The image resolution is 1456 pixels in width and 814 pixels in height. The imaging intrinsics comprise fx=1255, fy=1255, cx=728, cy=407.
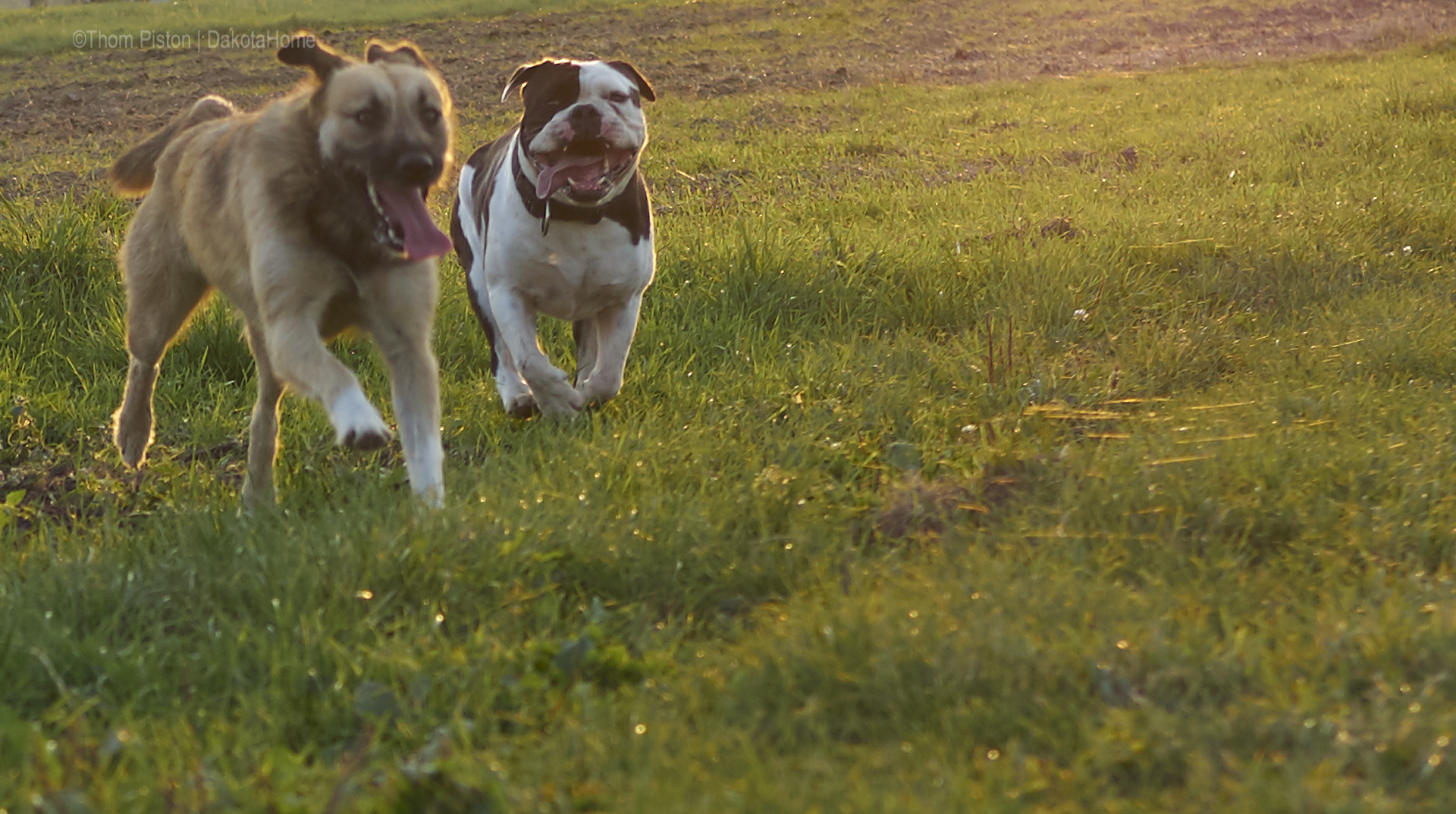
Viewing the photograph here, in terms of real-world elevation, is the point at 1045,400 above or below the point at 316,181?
below

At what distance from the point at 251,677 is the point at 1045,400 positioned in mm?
2843

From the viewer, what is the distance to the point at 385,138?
11.4 ft

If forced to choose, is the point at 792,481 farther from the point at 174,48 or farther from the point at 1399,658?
the point at 174,48

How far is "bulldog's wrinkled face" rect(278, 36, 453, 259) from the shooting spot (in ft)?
11.3

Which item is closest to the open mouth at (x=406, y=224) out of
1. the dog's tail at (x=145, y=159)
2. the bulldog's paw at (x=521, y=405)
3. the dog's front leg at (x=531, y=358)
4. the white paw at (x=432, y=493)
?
the white paw at (x=432, y=493)

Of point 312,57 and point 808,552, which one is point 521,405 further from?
point 808,552

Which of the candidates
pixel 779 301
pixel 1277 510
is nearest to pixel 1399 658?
pixel 1277 510

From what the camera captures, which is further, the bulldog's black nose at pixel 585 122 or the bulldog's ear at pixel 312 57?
the bulldog's black nose at pixel 585 122

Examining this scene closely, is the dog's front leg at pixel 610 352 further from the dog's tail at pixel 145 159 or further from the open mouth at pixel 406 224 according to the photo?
the dog's tail at pixel 145 159

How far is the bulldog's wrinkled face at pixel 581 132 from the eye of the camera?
4574 millimetres

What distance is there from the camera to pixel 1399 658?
2.51 m

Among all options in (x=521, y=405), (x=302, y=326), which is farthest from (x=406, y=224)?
(x=521, y=405)

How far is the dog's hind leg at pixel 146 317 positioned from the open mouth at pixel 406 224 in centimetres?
105

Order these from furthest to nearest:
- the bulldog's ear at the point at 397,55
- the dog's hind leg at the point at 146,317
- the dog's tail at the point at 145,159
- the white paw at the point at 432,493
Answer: the dog's tail at the point at 145,159
the dog's hind leg at the point at 146,317
the bulldog's ear at the point at 397,55
the white paw at the point at 432,493
